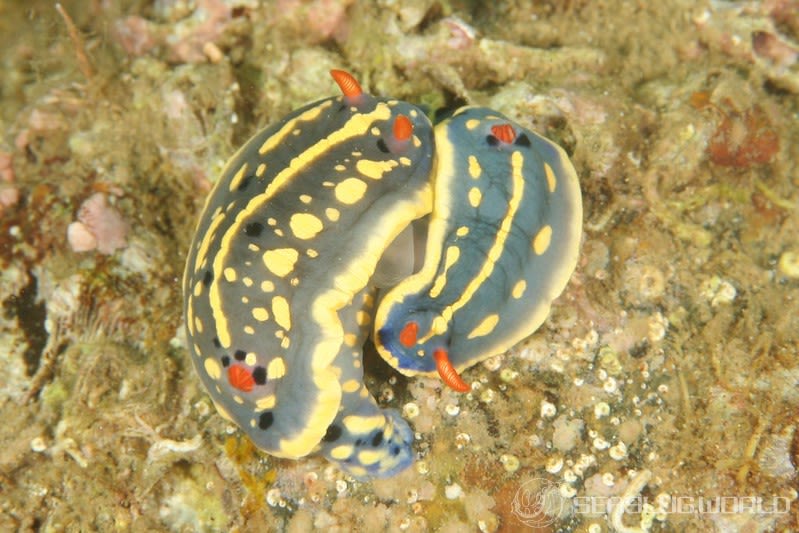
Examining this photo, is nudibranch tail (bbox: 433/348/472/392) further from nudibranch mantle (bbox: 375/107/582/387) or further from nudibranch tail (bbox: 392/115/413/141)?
nudibranch tail (bbox: 392/115/413/141)

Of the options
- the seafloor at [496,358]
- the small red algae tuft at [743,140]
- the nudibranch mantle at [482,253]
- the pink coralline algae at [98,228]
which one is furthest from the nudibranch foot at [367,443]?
the small red algae tuft at [743,140]

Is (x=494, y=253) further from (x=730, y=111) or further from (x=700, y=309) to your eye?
(x=730, y=111)

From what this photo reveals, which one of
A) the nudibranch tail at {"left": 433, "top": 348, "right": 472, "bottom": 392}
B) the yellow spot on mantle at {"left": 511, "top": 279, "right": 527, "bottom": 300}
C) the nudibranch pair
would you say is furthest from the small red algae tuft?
the nudibranch tail at {"left": 433, "top": 348, "right": 472, "bottom": 392}

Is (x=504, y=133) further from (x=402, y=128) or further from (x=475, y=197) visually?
(x=402, y=128)

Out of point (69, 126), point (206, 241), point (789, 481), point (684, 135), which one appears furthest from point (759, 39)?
point (69, 126)

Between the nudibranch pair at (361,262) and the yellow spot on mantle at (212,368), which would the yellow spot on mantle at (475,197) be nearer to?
the nudibranch pair at (361,262)
